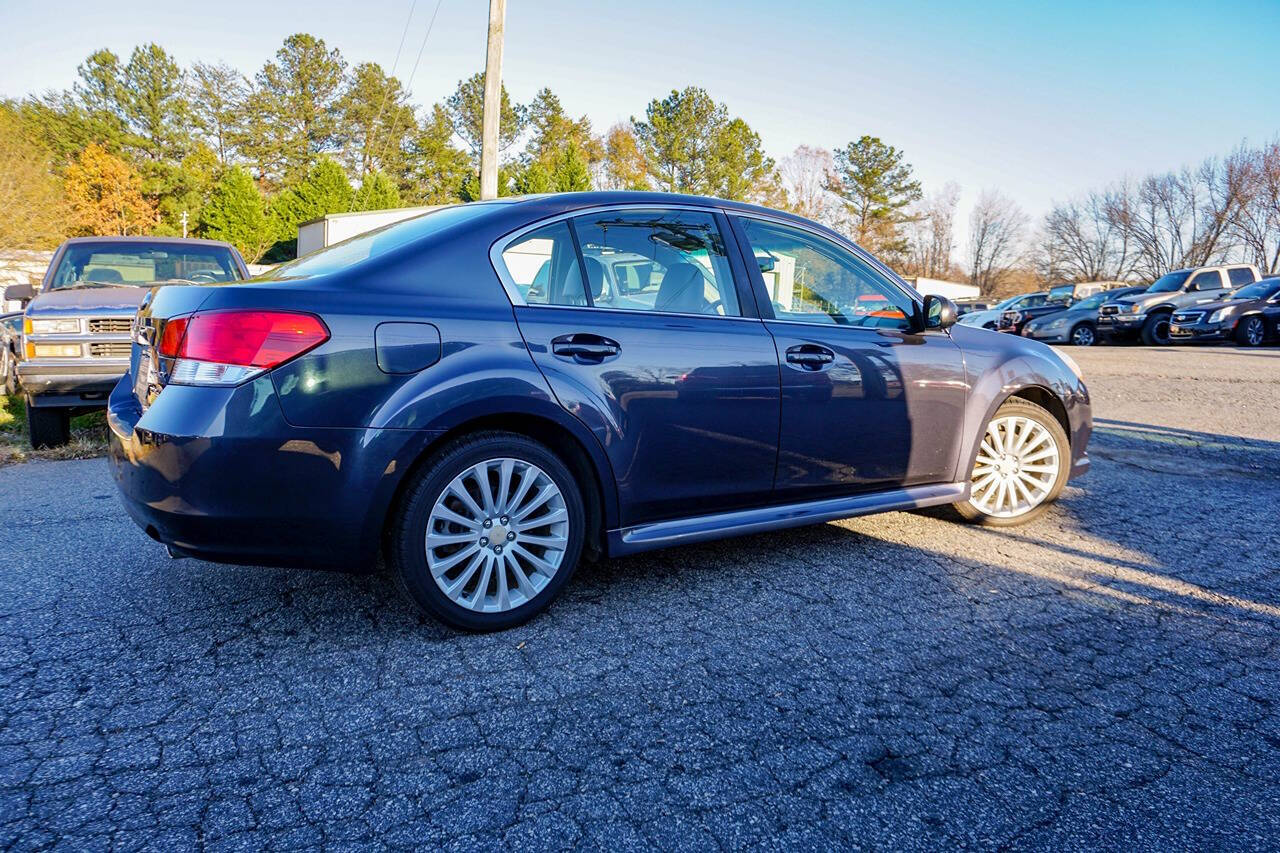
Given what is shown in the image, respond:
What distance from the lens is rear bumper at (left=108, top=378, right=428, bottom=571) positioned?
8.93 feet

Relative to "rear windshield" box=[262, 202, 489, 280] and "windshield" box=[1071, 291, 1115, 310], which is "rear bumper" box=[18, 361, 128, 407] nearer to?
"rear windshield" box=[262, 202, 489, 280]

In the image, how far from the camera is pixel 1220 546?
14.3 feet

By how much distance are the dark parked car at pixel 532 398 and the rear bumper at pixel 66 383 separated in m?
3.72

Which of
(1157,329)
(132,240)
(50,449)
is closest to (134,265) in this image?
(132,240)

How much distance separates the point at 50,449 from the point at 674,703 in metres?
6.42

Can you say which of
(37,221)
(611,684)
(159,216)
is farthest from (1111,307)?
(159,216)

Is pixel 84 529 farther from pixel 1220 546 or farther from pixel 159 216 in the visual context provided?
pixel 159 216

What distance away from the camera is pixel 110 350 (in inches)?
261

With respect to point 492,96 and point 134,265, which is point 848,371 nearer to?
point 134,265

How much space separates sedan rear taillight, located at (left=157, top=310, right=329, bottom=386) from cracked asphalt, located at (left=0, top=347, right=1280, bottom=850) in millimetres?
986

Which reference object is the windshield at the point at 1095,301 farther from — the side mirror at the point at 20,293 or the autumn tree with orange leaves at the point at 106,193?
the autumn tree with orange leaves at the point at 106,193

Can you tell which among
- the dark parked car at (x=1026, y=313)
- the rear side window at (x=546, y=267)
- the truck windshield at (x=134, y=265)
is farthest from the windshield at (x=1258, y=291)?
the rear side window at (x=546, y=267)

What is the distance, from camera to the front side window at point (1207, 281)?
22391 mm

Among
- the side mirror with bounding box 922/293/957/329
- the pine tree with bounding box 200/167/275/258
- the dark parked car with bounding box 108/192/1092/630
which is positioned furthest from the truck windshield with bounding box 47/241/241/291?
the pine tree with bounding box 200/167/275/258
